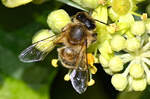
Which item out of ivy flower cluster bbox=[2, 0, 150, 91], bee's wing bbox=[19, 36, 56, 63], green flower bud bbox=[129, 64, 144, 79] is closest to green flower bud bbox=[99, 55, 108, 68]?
ivy flower cluster bbox=[2, 0, 150, 91]

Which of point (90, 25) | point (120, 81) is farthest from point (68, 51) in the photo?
point (120, 81)

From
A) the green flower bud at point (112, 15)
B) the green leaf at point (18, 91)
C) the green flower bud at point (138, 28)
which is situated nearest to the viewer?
the green flower bud at point (138, 28)

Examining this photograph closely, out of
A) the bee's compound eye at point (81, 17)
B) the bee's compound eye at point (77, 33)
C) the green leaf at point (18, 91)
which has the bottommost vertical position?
the green leaf at point (18, 91)

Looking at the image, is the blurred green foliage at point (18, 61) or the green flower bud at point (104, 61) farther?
the blurred green foliage at point (18, 61)

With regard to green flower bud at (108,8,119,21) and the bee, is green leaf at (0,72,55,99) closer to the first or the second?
the bee

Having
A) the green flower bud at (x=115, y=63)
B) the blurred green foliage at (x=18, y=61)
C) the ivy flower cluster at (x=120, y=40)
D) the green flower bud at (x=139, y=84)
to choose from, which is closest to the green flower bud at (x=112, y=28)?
the ivy flower cluster at (x=120, y=40)

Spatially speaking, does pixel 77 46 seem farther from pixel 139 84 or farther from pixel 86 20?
pixel 139 84

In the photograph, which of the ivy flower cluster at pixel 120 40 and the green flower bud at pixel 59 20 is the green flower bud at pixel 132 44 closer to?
the ivy flower cluster at pixel 120 40
